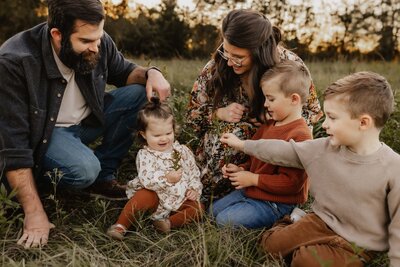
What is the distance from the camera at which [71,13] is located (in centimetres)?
322

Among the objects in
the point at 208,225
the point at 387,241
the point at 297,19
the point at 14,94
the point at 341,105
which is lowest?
the point at 297,19

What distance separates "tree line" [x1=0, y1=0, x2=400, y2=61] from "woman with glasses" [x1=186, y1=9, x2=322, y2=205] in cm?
628

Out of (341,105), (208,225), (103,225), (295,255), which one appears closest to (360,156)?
(341,105)

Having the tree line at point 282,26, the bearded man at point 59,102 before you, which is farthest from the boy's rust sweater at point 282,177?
the tree line at point 282,26

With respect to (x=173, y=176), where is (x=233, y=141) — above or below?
above

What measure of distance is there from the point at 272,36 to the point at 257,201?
106 cm

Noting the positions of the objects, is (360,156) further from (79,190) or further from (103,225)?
(79,190)

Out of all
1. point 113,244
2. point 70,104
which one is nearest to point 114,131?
point 70,104

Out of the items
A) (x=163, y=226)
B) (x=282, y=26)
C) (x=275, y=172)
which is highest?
(x=275, y=172)

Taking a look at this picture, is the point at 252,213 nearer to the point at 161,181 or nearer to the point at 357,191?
the point at 161,181

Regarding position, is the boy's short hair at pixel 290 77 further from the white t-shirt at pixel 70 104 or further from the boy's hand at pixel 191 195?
the white t-shirt at pixel 70 104

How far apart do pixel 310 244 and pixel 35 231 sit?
5.18ft

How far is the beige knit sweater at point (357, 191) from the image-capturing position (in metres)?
2.70

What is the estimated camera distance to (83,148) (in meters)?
3.55
